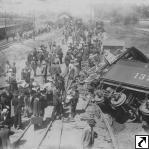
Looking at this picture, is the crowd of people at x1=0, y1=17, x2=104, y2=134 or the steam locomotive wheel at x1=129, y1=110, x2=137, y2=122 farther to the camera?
the steam locomotive wheel at x1=129, y1=110, x2=137, y2=122

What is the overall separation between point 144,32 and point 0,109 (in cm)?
4842

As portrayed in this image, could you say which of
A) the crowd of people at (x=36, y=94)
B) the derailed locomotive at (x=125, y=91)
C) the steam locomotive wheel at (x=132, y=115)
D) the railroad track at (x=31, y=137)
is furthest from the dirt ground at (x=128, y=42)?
the railroad track at (x=31, y=137)

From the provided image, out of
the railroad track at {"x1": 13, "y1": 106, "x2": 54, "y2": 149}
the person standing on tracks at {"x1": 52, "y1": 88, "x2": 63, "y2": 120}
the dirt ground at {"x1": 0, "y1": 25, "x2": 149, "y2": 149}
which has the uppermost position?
the person standing on tracks at {"x1": 52, "y1": 88, "x2": 63, "y2": 120}

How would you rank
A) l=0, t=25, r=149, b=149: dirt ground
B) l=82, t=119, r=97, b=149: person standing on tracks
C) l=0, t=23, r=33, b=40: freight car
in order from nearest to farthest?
l=82, t=119, r=97, b=149: person standing on tracks < l=0, t=25, r=149, b=149: dirt ground < l=0, t=23, r=33, b=40: freight car

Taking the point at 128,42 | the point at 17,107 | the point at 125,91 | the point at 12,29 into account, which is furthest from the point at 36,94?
the point at 128,42

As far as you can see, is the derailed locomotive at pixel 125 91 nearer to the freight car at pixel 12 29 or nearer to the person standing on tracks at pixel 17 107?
the person standing on tracks at pixel 17 107

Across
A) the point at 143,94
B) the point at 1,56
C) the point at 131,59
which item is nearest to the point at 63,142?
the point at 143,94

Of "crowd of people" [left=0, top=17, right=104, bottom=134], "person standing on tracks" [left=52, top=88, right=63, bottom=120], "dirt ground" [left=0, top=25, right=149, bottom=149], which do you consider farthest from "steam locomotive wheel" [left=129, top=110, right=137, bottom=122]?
"person standing on tracks" [left=52, top=88, right=63, bottom=120]

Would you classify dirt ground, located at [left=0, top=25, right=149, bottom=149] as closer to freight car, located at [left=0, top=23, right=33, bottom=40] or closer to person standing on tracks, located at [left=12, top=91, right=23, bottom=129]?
freight car, located at [left=0, top=23, right=33, bottom=40]

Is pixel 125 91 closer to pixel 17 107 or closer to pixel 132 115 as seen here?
pixel 132 115

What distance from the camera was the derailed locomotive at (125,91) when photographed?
13203mm

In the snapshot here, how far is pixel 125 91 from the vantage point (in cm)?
1412

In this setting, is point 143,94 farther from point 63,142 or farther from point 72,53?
point 72,53

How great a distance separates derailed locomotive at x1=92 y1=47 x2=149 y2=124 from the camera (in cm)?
1320
